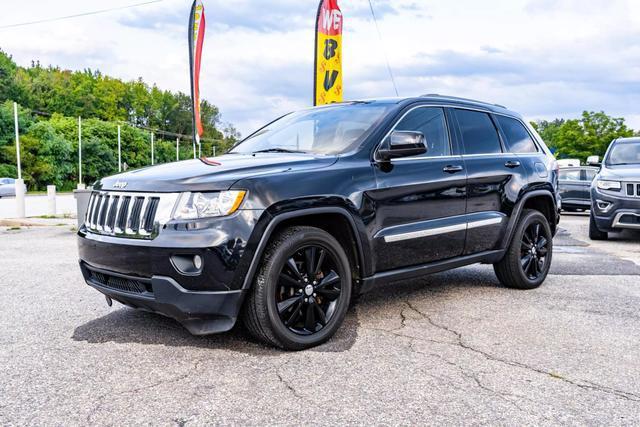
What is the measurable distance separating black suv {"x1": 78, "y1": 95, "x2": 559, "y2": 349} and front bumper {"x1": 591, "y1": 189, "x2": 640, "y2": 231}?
5.35 meters

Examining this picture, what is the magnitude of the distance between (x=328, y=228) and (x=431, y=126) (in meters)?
1.54

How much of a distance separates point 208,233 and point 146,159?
84.8 meters

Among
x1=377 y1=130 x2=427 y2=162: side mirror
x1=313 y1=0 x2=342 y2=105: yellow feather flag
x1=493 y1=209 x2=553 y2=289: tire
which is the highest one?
x1=313 y1=0 x2=342 y2=105: yellow feather flag

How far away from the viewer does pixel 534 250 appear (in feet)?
20.3

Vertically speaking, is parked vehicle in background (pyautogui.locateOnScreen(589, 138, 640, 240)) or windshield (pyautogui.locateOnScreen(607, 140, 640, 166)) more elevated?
windshield (pyautogui.locateOnScreen(607, 140, 640, 166))

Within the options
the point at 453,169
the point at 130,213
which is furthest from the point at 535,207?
the point at 130,213

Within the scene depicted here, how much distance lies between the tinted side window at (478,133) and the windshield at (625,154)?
6517 mm

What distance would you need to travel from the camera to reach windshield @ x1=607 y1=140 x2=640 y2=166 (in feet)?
36.3

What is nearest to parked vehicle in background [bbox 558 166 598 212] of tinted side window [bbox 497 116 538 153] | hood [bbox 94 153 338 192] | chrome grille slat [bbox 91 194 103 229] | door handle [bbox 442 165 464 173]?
tinted side window [bbox 497 116 538 153]

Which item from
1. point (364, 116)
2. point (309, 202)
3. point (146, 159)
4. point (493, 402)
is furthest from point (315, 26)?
point (146, 159)

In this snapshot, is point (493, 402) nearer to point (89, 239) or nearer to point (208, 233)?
point (208, 233)

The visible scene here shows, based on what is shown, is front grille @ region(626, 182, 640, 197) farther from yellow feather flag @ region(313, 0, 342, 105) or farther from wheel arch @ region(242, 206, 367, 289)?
wheel arch @ region(242, 206, 367, 289)

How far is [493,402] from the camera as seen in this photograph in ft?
10.4

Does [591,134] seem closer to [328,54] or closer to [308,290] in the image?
[328,54]
